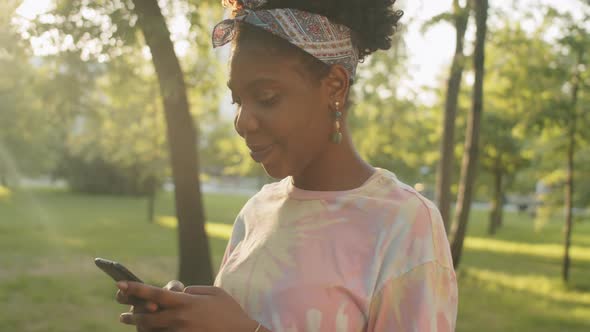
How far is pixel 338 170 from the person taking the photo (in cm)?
180

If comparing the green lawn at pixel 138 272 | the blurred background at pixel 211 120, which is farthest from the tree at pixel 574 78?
the green lawn at pixel 138 272

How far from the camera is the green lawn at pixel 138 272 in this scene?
9.62 meters

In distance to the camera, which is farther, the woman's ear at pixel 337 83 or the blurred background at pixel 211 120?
the blurred background at pixel 211 120

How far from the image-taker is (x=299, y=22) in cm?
165

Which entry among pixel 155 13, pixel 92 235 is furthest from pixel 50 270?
pixel 155 13

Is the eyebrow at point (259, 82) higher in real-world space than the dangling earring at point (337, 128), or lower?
higher

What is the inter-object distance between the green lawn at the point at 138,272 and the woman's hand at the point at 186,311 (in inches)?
304

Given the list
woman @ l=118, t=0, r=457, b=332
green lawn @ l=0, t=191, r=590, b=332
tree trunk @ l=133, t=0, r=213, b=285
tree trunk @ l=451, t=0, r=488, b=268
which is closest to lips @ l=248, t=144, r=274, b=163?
woman @ l=118, t=0, r=457, b=332

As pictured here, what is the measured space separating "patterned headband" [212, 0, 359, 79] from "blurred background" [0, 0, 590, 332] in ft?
3.04

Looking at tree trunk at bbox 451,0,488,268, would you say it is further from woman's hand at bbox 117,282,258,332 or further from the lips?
woman's hand at bbox 117,282,258,332

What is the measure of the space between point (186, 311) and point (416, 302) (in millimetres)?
536

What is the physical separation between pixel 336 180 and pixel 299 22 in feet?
1.47

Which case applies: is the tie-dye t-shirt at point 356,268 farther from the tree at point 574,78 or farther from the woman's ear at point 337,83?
the tree at point 574,78

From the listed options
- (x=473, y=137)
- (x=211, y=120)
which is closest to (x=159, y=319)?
(x=473, y=137)
